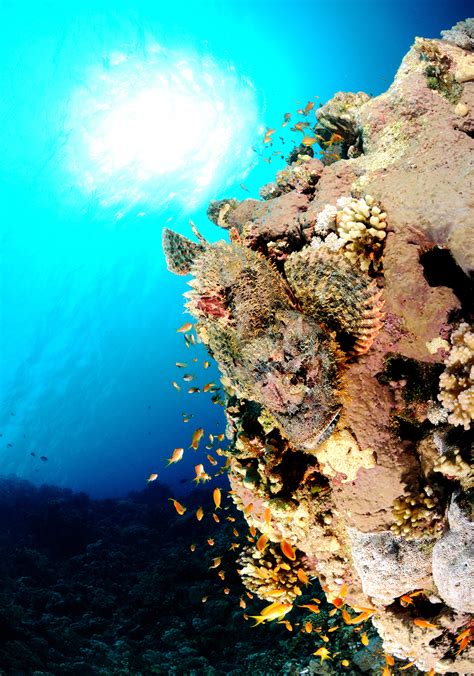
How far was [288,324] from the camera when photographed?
3.70 m

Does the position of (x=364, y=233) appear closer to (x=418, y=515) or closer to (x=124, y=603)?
(x=418, y=515)

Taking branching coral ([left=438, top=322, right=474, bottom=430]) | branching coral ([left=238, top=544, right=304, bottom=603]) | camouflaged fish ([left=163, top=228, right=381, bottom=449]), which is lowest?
branching coral ([left=238, top=544, right=304, bottom=603])

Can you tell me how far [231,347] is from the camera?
4184mm

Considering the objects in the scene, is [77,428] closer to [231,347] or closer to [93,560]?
[93,560]

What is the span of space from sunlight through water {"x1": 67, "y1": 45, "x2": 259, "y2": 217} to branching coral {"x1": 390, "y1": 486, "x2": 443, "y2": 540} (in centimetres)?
3143

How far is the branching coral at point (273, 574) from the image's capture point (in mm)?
4988

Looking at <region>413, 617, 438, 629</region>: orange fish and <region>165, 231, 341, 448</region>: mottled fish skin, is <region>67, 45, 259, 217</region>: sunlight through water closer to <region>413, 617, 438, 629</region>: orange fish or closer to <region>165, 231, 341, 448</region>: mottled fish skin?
<region>165, 231, 341, 448</region>: mottled fish skin

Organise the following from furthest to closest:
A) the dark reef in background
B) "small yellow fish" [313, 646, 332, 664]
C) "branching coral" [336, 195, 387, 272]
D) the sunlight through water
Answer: the sunlight through water → the dark reef in background → "small yellow fish" [313, 646, 332, 664] → "branching coral" [336, 195, 387, 272]

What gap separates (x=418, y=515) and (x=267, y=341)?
2.43 m

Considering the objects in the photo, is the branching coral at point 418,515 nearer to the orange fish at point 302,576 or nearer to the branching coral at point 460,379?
the branching coral at point 460,379

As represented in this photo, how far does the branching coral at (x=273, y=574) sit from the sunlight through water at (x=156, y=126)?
31.1 m

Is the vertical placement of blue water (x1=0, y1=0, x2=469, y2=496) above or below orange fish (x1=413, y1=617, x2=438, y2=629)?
above

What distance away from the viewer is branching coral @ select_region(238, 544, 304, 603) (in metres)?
4.99

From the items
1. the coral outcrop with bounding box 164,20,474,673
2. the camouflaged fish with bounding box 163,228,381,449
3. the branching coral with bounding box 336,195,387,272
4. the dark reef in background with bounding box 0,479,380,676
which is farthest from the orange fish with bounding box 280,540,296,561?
the dark reef in background with bounding box 0,479,380,676
